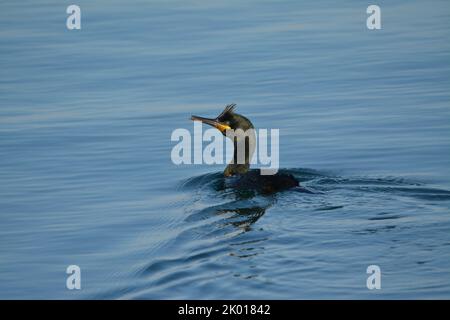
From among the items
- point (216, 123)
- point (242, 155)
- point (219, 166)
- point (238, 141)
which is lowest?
point (219, 166)

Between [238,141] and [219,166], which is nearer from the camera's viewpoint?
[238,141]

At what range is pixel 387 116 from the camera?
15609 millimetres

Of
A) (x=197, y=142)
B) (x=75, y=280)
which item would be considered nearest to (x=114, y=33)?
(x=197, y=142)

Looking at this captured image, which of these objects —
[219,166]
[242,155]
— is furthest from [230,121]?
[219,166]

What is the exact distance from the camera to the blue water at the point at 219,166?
34.0 feet

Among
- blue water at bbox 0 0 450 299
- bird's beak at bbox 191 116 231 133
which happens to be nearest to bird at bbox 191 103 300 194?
bird's beak at bbox 191 116 231 133

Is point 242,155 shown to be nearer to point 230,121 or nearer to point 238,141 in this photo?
point 238,141

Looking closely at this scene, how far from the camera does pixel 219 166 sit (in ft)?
47.6

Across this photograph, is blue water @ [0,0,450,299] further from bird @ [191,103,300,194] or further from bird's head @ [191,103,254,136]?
bird's head @ [191,103,254,136]

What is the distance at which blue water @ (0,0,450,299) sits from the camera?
34.0 ft

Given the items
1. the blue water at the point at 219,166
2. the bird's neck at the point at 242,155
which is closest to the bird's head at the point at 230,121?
the bird's neck at the point at 242,155

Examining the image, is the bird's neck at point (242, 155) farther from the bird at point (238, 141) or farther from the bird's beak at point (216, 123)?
the bird's beak at point (216, 123)

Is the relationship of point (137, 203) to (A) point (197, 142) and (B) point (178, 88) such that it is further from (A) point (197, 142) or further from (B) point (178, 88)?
(B) point (178, 88)

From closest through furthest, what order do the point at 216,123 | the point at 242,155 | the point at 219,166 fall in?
the point at 242,155 → the point at 216,123 → the point at 219,166
